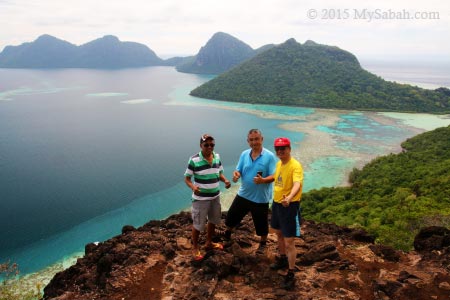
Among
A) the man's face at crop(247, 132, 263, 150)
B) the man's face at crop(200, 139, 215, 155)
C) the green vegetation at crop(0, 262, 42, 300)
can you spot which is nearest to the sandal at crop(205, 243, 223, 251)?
the man's face at crop(200, 139, 215, 155)

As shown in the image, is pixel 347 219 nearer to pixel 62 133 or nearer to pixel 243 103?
pixel 62 133

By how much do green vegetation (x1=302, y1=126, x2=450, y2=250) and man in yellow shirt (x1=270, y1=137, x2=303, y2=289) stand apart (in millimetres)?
5653

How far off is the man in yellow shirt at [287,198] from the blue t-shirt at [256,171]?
0.33 m

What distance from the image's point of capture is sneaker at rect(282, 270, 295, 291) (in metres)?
5.82

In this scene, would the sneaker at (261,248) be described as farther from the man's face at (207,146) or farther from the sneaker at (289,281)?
the man's face at (207,146)

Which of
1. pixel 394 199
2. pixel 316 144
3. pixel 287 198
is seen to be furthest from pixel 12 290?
pixel 316 144

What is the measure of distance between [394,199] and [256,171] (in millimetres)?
18215

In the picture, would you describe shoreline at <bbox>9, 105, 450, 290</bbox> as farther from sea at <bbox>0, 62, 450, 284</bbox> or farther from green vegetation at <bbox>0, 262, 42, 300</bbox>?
green vegetation at <bbox>0, 262, 42, 300</bbox>

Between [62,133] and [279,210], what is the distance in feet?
177

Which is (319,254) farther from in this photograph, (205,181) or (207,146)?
(207,146)

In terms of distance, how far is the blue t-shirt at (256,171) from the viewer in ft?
19.8

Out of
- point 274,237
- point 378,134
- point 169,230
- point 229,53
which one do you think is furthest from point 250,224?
point 229,53

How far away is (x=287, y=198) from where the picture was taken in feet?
Answer: 17.2

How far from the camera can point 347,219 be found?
728 inches
